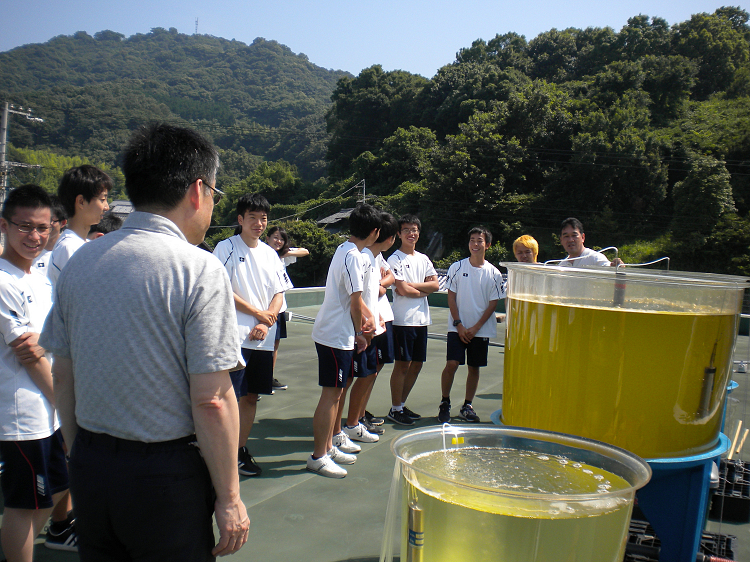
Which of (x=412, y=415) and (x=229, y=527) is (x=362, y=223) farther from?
(x=229, y=527)

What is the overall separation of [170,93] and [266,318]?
117 m

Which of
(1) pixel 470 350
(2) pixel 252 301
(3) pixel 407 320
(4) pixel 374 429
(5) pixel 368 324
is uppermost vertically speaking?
(2) pixel 252 301

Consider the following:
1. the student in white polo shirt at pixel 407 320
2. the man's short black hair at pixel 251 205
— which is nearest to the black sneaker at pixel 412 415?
the student in white polo shirt at pixel 407 320

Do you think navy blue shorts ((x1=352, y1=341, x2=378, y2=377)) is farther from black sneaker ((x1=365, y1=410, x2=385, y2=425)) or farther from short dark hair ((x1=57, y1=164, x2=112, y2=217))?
short dark hair ((x1=57, y1=164, x2=112, y2=217))

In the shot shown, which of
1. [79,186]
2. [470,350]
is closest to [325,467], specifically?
[470,350]

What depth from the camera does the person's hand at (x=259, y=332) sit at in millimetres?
3395

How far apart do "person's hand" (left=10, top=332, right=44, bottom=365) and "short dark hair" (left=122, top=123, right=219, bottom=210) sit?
96 cm

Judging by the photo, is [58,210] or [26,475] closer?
[26,475]

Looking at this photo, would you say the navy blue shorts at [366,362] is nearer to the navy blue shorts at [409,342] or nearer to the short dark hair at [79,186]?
the navy blue shorts at [409,342]

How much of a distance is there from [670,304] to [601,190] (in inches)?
1235

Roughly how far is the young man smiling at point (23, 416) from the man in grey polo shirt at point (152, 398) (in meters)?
0.82

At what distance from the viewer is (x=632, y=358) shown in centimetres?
142

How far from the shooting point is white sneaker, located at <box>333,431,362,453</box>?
12.1ft

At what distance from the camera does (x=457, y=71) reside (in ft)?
148
